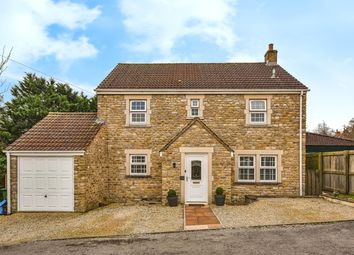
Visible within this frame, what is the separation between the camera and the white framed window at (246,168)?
15.6 meters

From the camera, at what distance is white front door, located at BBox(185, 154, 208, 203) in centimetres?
1436

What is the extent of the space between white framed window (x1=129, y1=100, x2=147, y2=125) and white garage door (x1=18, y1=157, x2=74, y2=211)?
4.21 meters

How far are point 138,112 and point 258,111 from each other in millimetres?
6709

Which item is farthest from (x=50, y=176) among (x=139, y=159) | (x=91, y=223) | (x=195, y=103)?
(x=195, y=103)

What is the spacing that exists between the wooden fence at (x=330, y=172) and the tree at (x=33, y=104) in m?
20.4

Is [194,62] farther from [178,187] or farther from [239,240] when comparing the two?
[239,240]

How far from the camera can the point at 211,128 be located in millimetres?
15773

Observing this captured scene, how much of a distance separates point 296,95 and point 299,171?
4.18 metres

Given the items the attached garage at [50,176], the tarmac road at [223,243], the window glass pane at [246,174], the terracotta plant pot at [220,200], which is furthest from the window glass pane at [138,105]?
the tarmac road at [223,243]

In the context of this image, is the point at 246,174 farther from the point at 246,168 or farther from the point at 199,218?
the point at 199,218

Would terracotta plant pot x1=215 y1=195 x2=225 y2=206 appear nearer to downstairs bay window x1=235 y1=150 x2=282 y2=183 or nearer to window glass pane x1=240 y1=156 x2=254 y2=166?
downstairs bay window x1=235 y1=150 x2=282 y2=183

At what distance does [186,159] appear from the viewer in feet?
47.7

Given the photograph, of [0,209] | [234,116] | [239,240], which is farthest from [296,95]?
[0,209]

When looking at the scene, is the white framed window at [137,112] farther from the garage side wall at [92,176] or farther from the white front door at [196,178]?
the white front door at [196,178]
